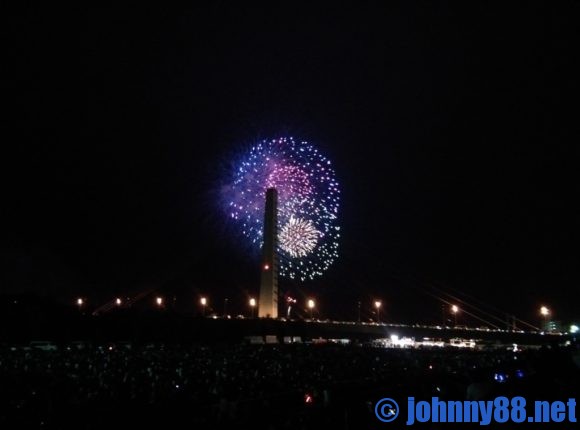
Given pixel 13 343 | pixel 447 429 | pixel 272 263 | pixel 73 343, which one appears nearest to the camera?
pixel 447 429

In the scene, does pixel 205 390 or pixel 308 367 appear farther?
pixel 308 367

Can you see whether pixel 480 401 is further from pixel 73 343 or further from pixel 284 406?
pixel 73 343

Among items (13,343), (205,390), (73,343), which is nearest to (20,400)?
(205,390)

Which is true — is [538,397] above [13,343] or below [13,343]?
above

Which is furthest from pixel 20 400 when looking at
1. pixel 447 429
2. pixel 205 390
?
pixel 447 429

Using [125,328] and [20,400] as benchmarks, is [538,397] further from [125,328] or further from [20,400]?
[125,328]

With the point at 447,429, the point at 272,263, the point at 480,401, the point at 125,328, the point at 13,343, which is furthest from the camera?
the point at 272,263

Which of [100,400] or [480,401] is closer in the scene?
[480,401]

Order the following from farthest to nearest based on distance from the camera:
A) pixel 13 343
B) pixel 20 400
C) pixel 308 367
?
1. pixel 13 343
2. pixel 308 367
3. pixel 20 400

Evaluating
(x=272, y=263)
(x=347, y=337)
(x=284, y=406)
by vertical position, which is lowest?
(x=347, y=337)
